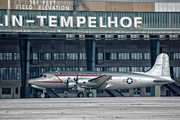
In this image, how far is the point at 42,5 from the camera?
191 feet

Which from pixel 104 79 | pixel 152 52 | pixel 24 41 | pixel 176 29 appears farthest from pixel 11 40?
pixel 176 29

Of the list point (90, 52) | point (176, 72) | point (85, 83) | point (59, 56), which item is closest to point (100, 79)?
point (85, 83)

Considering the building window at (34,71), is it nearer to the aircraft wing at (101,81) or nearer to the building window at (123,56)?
the aircraft wing at (101,81)

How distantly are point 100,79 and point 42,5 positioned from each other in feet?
64.4

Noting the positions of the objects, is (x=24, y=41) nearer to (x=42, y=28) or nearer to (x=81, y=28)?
(x=42, y=28)

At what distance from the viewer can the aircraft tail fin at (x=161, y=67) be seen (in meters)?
52.8

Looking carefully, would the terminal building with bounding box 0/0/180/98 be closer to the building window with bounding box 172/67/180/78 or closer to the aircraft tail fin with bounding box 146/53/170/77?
the building window with bounding box 172/67/180/78

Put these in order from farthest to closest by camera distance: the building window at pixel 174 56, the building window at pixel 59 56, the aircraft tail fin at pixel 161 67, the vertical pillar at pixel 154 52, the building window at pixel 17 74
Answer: the building window at pixel 174 56 < the building window at pixel 59 56 < the building window at pixel 17 74 < the vertical pillar at pixel 154 52 < the aircraft tail fin at pixel 161 67

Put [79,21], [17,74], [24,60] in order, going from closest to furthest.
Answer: [79,21] < [24,60] < [17,74]

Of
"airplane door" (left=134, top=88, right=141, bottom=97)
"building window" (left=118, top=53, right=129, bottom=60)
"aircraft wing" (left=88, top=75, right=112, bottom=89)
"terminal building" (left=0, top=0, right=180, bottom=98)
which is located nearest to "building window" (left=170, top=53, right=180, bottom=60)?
"terminal building" (left=0, top=0, right=180, bottom=98)

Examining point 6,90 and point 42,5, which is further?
point 6,90

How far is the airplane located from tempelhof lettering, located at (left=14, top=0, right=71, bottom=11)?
14.5 meters

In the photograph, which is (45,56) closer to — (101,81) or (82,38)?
(82,38)

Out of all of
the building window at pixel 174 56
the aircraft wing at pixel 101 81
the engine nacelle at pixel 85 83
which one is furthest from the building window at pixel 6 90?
the building window at pixel 174 56
